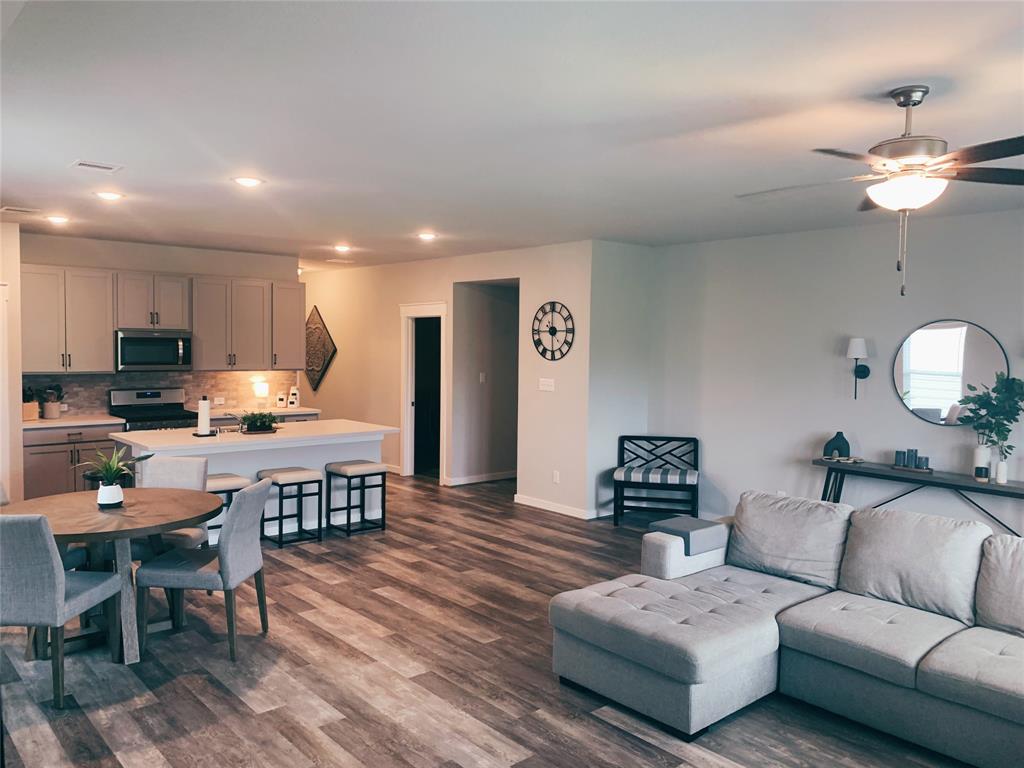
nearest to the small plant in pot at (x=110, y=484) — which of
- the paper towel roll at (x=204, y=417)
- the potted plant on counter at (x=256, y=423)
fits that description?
the paper towel roll at (x=204, y=417)

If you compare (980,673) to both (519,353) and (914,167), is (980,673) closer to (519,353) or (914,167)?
(914,167)

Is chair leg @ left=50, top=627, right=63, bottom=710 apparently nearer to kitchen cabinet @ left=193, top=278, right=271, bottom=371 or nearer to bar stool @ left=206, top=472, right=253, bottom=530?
bar stool @ left=206, top=472, right=253, bottom=530

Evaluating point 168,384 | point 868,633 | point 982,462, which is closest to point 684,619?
point 868,633

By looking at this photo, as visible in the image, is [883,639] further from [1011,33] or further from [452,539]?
[452,539]

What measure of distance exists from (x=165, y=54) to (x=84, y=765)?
2657 millimetres

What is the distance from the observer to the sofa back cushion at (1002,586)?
321cm

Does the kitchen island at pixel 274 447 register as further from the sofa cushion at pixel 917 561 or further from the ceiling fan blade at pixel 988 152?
the ceiling fan blade at pixel 988 152

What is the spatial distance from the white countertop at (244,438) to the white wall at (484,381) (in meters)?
1.92

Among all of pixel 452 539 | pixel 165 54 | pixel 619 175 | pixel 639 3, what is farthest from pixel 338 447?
pixel 639 3

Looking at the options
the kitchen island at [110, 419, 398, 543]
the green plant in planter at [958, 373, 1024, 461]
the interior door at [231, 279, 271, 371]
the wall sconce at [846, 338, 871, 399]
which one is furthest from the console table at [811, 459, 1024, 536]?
the interior door at [231, 279, 271, 371]

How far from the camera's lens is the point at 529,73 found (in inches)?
107

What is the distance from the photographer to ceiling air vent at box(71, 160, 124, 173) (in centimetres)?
414

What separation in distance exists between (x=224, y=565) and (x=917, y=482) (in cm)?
466

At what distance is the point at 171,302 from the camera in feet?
24.4
